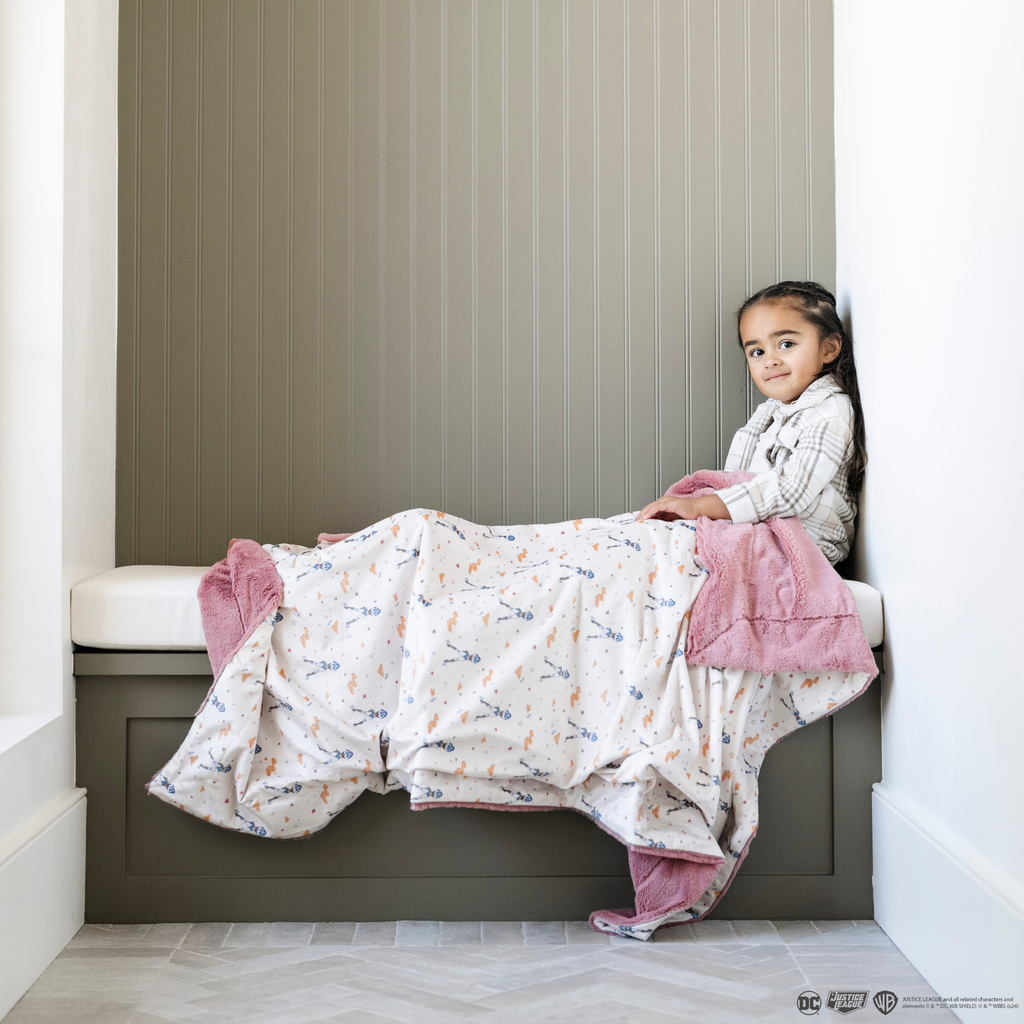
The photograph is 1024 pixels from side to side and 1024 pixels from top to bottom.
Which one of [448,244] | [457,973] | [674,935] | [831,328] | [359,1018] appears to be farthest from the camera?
[448,244]

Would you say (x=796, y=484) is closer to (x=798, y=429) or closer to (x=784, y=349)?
(x=798, y=429)

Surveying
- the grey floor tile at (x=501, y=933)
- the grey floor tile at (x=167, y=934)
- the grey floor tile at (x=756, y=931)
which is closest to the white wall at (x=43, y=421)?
the grey floor tile at (x=167, y=934)

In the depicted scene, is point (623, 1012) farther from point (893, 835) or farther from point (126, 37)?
point (126, 37)

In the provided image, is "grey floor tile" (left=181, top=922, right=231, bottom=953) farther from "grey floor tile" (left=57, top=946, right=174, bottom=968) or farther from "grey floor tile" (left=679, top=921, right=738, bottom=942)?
"grey floor tile" (left=679, top=921, right=738, bottom=942)

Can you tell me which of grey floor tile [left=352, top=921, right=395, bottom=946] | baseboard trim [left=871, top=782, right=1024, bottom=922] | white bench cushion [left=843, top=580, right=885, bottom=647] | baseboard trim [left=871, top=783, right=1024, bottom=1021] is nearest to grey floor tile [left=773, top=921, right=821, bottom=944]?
baseboard trim [left=871, top=783, right=1024, bottom=1021]

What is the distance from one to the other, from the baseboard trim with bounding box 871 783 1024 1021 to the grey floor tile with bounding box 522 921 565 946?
53cm

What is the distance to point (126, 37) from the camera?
1900 mm

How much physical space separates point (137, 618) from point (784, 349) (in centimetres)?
129

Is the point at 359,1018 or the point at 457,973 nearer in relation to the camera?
the point at 359,1018

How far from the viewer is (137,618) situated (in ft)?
4.92

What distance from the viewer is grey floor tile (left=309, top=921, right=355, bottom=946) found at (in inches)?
55.9

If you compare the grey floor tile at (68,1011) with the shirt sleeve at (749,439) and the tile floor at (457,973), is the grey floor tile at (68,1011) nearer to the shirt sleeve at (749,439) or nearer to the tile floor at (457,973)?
the tile floor at (457,973)

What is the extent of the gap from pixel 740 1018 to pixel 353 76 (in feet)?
6.18

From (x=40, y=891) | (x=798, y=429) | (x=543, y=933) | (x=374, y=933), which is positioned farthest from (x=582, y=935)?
(x=798, y=429)
